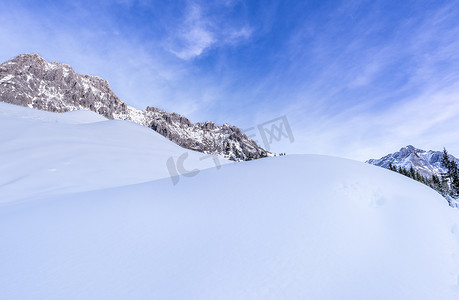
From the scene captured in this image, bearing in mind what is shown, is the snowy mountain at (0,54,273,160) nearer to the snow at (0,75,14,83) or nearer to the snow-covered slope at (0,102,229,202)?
the snow at (0,75,14,83)

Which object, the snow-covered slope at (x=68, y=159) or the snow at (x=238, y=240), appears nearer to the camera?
the snow at (x=238, y=240)

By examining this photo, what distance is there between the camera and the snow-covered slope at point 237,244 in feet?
7.36

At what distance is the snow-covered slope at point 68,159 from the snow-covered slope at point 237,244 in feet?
4.61

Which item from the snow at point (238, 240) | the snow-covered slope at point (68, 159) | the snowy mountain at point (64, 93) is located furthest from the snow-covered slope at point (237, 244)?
the snowy mountain at point (64, 93)

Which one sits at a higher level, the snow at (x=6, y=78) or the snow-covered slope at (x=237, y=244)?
the snow at (x=6, y=78)

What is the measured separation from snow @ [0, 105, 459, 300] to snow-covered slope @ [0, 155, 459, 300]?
0.01 m

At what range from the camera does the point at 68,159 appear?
723cm

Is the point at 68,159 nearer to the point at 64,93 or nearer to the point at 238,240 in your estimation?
the point at 238,240

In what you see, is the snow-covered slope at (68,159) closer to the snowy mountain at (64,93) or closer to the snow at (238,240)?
the snow at (238,240)

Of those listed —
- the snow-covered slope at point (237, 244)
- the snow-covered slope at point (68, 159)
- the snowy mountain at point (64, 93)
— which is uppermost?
the snowy mountain at point (64, 93)

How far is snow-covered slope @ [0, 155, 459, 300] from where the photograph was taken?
224 centimetres

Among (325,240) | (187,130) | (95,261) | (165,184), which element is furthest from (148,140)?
(187,130)

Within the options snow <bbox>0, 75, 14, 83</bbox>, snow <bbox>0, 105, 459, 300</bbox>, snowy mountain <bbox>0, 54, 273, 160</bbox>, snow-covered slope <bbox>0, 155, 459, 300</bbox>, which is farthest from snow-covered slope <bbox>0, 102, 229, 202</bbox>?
snow <bbox>0, 75, 14, 83</bbox>

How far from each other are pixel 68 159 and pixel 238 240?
7231 millimetres
